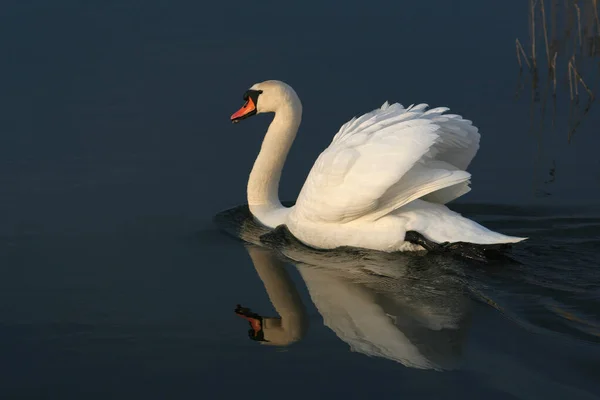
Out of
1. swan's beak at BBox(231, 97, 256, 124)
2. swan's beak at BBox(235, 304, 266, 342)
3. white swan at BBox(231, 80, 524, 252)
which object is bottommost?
swan's beak at BBox(235, 304, 266, 342)

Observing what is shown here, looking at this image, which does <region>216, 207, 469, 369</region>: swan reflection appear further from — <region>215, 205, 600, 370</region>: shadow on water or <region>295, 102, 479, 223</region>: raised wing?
<region>295, 102, 479, 223</region>: raised wing

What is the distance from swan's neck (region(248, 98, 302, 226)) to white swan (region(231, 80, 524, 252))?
493mm

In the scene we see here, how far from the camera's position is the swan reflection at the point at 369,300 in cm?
641

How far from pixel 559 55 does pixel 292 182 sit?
4301mm

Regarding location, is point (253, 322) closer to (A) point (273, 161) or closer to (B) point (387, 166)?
(B) point (387, 166)

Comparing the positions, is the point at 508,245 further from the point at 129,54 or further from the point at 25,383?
the point at 129,54

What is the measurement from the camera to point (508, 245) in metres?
8.07

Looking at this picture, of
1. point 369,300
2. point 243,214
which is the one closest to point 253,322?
point 369,300

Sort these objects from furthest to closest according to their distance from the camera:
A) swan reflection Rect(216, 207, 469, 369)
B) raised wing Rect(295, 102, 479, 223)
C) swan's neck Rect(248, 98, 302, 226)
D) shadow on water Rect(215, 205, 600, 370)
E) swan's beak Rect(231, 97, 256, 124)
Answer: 1. swan's beak Rect(231, 97, 256, 124)
2. swan's neck Rect(248, 98, 302, 226)
3. raised wing Rect(295, 102, 479, 223)
4. shadow on water Rect(215, 205, 600, 370)
5. swan reflection Rect(216, 207, 469, 369)

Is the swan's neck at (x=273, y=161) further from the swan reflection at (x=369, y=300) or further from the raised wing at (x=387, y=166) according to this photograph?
the raised wing at (x=387, y=166)

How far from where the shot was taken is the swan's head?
30.8 feet

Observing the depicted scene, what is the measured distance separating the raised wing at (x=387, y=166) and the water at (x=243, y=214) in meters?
0.44

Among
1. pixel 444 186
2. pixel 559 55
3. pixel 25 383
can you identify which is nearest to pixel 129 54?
pixel 559 55

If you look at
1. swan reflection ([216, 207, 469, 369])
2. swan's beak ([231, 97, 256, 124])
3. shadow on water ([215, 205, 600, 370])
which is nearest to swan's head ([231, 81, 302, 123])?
swan's beak ([231, 97, 256, 124])
